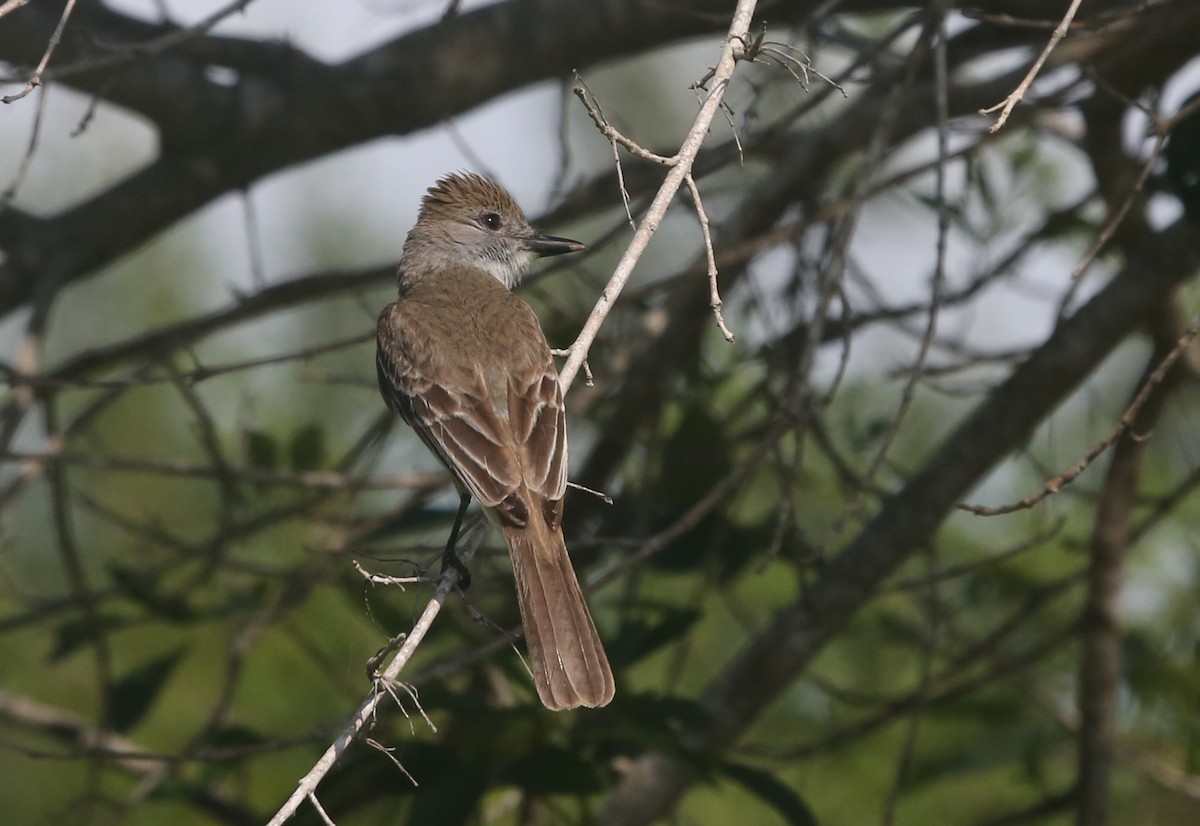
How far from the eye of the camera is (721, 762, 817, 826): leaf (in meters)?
3.95

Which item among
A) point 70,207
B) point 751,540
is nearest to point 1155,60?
point 751,540

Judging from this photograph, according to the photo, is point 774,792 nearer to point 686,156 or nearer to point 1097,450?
point 1097,450

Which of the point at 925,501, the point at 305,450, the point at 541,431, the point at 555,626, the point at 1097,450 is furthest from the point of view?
the point at 305,450

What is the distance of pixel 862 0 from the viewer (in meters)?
4.80

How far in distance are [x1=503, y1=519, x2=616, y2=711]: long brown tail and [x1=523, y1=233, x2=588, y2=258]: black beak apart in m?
1.30

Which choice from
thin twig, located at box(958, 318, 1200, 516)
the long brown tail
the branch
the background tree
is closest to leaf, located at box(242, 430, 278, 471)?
the background tree

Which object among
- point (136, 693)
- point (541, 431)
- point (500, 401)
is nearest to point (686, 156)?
point (541, 431)

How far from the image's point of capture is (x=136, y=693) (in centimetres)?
481

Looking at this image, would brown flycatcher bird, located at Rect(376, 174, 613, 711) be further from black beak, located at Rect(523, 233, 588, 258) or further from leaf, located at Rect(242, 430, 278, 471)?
leaf, located at Rect(242, 430, 278, 471)

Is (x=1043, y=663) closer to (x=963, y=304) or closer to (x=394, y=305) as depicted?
(x=963, y=304)

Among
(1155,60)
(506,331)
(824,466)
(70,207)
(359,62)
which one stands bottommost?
(70,207)

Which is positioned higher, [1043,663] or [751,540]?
[1043,663]

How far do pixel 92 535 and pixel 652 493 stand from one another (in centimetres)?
362

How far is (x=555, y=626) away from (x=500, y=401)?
36.8 inches
